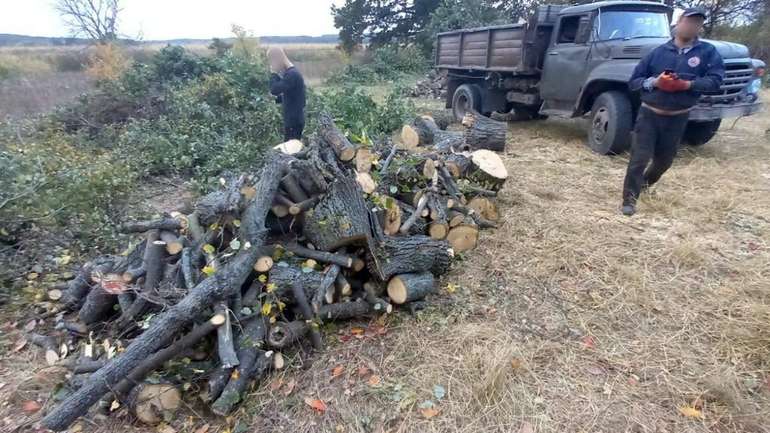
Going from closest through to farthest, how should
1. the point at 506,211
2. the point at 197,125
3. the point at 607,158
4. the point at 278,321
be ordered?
the point at 278,321 → the point at 506,211 → the point at 607,158 → the point at 197,125

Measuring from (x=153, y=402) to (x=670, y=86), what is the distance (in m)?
4.40

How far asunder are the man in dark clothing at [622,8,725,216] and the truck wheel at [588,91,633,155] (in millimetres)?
1814

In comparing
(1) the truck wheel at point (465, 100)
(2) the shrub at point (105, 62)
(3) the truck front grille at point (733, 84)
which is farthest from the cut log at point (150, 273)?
(2) the shrub at point (105, 62)

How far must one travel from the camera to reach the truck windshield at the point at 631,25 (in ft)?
20.0

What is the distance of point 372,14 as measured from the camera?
70.2ft

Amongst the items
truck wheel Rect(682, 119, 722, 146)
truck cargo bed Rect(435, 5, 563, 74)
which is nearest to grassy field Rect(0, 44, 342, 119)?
truck cargo bed Rect(435, 5, 563, 74)

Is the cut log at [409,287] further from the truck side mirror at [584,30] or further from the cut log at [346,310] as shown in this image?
the truck side mirror at [584,30]

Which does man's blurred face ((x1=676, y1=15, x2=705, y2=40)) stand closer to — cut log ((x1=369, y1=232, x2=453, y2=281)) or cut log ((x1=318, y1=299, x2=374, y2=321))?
cut log ((x1=369, y1=232, x2=453, y2=281))

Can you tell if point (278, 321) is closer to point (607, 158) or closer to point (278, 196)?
point (278, 196)

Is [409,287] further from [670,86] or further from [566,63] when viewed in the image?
[566,63]

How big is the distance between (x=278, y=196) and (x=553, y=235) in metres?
2.48

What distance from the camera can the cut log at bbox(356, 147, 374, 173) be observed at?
3781mm

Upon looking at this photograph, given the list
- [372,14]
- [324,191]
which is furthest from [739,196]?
[372,14]

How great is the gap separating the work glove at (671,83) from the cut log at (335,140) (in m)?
2.69
